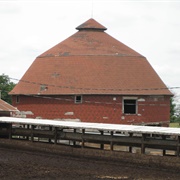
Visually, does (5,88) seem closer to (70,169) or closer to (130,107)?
(130,107)

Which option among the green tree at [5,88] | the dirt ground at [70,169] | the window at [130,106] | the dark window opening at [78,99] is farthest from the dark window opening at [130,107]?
the green tree at [5,88]

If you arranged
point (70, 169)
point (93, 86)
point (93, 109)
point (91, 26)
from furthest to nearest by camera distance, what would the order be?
point (91, 26)
point (93, 86)
point (93, 109)
point (70, 169)

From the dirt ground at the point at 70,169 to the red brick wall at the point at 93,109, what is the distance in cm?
1813

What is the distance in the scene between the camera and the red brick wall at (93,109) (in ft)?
125

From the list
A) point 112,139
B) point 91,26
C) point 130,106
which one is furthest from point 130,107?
point 112,139

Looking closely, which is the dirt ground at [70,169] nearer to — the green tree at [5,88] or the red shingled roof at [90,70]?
the red shingled roof at [90,70]

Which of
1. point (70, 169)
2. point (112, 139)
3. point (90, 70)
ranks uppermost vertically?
point (90, 70)

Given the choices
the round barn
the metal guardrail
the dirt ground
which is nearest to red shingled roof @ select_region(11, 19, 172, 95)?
the round barn

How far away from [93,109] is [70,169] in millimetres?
21914

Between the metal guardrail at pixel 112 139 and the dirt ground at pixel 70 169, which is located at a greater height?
the metal guardrail at pixel 112 139

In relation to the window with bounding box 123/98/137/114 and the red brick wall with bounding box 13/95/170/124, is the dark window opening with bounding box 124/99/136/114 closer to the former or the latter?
the window with bounding box 123/98/137/114

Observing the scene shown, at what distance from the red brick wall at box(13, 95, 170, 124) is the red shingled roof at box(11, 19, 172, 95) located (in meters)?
0.59

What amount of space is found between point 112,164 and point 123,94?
20287 mm

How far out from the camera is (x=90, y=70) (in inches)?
1547
